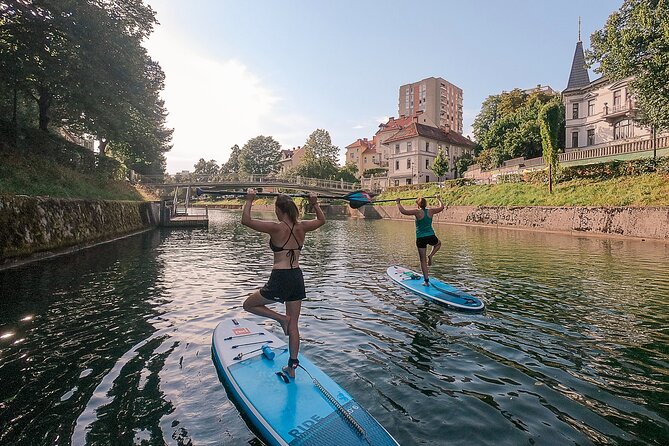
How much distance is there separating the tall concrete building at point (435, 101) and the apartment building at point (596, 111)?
5533 centimetres

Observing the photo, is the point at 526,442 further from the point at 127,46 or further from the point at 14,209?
the point at 127,46

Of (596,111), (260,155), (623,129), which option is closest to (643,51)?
(623,129)

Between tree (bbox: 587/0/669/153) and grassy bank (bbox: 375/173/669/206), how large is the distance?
469cm

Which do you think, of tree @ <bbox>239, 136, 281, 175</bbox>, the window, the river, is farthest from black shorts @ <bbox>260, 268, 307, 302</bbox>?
tree @ <bbox>239, 136, 281, 175</bbox>

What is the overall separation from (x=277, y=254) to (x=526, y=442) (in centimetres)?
396

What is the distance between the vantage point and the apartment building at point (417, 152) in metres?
75.4

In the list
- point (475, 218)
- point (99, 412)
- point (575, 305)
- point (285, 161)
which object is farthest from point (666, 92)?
point (285, 161)

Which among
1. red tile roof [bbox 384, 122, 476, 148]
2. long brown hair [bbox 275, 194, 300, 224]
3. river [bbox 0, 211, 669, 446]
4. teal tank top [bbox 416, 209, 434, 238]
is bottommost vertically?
river [bbox 0, 211, 669, 446]

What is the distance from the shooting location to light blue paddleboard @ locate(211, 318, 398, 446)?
413 cm

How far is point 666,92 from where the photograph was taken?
88.2ft

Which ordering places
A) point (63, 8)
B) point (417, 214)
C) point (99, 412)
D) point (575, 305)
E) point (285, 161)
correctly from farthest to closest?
point (285, 161)
point (63, 8)
point (417, 214)
point (575, 305)
point (99, 412)

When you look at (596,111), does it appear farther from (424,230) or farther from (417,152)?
(424,230)

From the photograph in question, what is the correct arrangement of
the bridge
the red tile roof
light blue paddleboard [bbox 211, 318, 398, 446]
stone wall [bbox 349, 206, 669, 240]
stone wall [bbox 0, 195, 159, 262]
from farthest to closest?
the red tile roof → the bridge → stone wall [bbox 349, 206, 669, 240] → stone wall [bbox 0, 195, 159, 262] → light blue paddleboard [bbox 211, 318, 398, 446]

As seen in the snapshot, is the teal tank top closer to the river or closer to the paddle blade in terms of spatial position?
the river
